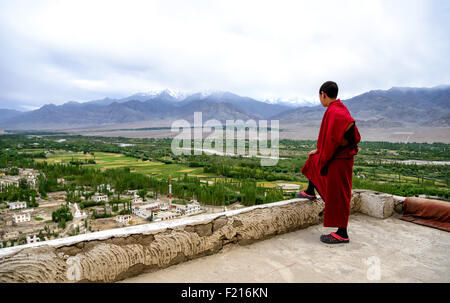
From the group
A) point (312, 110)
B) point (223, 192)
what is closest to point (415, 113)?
point (312, 110)

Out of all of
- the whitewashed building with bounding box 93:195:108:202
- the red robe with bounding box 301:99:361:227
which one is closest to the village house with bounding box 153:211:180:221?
the whitewashed building with bounding box 93:195:108:202

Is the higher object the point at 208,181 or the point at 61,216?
the point at 208,181

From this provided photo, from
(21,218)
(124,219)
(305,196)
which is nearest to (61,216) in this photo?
(21,218)

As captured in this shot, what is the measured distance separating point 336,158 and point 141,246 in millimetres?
1932

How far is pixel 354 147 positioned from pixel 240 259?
152 cm

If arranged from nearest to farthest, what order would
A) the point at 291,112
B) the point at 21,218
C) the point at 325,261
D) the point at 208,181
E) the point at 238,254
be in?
the point at 325,261 → the point at 238,254 → the point at 21,218 → the point at 208,181 → the point at 291,112

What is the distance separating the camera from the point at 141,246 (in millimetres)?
2271

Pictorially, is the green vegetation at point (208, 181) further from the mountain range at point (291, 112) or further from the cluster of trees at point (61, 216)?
the mountain range at point (291, 112)

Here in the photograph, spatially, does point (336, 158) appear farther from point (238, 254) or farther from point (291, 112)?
point (291, 112)

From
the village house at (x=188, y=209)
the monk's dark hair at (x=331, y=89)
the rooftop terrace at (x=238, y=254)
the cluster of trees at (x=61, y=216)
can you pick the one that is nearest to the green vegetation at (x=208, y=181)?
the cluster of trees at (x=61, y=216)

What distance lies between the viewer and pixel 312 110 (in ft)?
432

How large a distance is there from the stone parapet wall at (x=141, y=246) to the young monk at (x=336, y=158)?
46 centimetres

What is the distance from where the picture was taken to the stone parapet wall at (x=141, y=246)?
1873 mm

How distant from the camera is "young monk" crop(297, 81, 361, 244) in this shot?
2.71m
